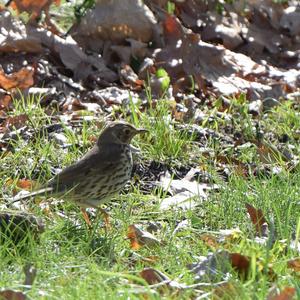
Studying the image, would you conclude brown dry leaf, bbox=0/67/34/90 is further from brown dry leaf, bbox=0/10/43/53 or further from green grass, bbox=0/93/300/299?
brown dry leaf, bbox=0/10/43/53

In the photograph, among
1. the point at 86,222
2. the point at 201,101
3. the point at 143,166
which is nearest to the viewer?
the point at 86,222

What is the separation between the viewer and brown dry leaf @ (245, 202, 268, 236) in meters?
5.80

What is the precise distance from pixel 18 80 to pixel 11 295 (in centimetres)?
419

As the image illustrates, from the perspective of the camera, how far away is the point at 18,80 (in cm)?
826

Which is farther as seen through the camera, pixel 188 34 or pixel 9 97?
pixel 188 34

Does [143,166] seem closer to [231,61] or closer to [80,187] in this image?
[80,187]

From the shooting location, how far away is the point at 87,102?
332 inches

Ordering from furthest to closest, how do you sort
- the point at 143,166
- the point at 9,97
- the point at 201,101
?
the point at 201,101 < the point at 9,97 < the point at 143,166

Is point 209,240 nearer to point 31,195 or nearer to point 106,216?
point 106,216

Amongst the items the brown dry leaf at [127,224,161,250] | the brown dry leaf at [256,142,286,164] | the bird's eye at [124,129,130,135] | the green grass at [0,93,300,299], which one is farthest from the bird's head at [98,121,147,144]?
the brown dry leaf at [256,142,286,164]

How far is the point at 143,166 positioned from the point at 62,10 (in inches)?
128

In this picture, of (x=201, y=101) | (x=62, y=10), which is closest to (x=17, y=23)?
(x=62, y=10)

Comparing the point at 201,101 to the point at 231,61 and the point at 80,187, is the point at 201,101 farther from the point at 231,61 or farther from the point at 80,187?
the point at 80,187

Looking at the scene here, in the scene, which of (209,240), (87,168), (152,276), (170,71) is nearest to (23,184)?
(87,168)
